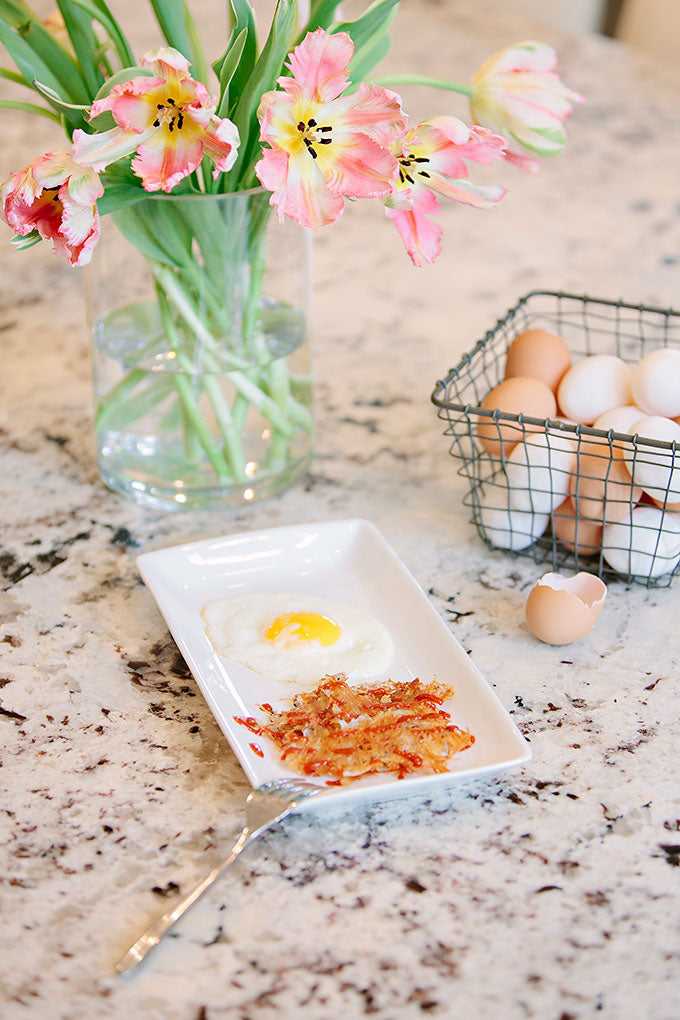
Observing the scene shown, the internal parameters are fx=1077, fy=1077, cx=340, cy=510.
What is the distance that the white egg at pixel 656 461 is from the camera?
0.94 m

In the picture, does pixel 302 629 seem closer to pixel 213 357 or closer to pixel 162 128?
pixel 213 357

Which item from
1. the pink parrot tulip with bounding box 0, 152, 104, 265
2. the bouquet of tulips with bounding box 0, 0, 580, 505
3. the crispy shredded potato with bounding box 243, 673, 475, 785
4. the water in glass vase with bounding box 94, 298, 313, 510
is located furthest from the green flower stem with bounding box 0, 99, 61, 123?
the crispy shredded potato with bounding box 243, 673, 475, 785

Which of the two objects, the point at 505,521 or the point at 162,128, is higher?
the point at 162,128

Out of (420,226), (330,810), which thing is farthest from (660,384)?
(330,810)

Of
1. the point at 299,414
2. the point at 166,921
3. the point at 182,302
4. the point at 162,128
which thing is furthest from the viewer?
the point at 299,414

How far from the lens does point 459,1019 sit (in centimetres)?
65

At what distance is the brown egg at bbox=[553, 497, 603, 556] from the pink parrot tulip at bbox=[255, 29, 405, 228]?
0.37m

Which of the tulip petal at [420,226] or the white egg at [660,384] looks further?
the white egg at [660,384]

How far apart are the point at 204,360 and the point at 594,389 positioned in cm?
39

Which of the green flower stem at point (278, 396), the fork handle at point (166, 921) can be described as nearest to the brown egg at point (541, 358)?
the green flower stem at point (278, 396)

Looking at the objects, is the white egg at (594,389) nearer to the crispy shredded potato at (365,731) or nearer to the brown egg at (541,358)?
the brown egg at (541,358)

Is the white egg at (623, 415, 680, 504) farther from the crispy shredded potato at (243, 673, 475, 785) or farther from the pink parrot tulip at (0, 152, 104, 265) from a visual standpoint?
the pink parrot tulip at (0, 152, 104, 265)

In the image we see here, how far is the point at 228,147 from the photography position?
2.55 feet

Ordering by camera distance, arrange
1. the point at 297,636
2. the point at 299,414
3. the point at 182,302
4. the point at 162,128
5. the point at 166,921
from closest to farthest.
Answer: the point at 166,921 < the point at 162,128 < the point at 297,636 < the point at 182,302 < the point at 299,414
